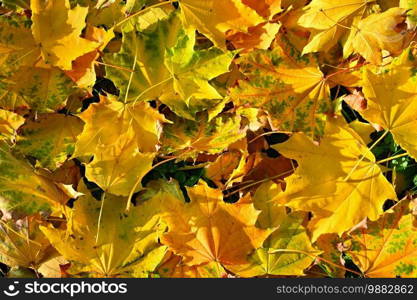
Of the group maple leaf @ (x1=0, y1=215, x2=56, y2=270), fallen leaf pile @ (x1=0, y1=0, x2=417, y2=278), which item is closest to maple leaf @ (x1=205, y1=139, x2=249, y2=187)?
fallen leaf pile @ (x1=0, y1=0, x2=417, y2=278)

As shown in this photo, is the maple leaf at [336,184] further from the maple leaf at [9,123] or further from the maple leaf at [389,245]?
the maple leaf at [9,123]

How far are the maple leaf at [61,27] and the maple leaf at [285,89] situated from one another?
293 mm

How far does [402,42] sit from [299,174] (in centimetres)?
30

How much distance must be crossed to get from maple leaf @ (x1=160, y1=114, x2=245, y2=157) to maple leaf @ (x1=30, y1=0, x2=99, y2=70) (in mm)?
227

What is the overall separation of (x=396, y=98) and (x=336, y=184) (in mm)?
189

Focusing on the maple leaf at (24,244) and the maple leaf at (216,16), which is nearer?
the maple leaf at (216,16)

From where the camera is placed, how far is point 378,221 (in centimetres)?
108

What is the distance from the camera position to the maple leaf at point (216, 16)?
1017mm

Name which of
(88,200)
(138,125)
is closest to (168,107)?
(138,125)

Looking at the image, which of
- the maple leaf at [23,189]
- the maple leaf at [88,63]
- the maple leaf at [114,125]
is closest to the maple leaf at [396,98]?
the maple leaf at [114,125]

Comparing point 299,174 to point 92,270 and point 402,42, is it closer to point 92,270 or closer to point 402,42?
point 402,42

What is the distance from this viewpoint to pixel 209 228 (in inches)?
42.3

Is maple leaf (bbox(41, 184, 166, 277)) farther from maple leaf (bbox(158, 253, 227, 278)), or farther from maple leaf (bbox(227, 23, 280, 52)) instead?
maple leaf (bbox(227, 23, 280, 52))

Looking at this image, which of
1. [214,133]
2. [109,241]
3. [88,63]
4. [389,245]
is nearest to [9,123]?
[88,63]
